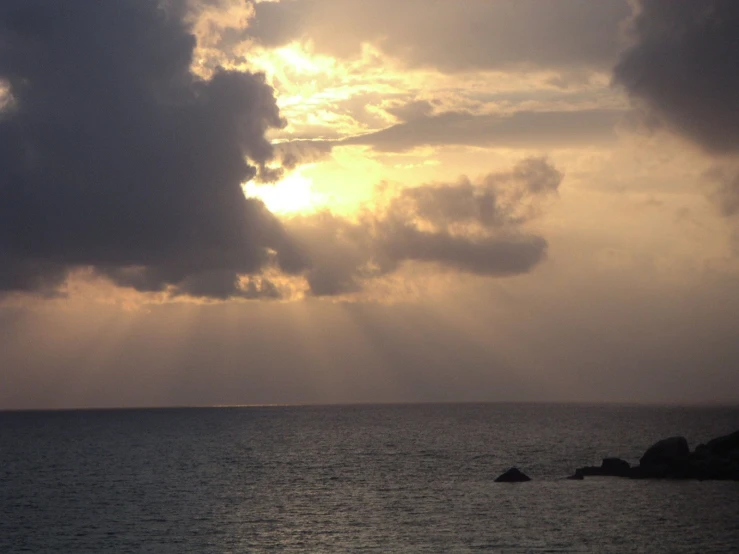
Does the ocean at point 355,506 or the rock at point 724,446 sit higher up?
the rock at point 724,446

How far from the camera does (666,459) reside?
96688 mm

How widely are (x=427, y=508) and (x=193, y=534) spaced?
76.6 ft

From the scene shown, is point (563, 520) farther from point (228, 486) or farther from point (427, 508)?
point (228, 486)

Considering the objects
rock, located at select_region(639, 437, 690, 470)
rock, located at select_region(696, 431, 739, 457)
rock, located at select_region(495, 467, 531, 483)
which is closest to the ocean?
rock, located at select_region(495, 467, 531, 483)

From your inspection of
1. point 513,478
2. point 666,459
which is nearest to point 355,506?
Answer: point 513,478

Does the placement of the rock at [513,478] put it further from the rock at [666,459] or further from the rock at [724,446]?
the rock at [724,446]

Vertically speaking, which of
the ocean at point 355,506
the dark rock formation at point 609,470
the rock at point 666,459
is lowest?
the ocean at point 355,506

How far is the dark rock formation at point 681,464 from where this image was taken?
304ft

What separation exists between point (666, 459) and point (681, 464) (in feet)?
7.02

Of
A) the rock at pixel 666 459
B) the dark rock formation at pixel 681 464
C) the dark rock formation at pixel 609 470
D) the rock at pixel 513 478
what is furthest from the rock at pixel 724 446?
the rock at pixel 513 478

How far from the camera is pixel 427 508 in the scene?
77562 millimetres

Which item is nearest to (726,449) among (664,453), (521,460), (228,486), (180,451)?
(664,453)

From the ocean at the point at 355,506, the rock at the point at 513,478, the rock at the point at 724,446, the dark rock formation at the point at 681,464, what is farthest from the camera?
the rock at the point at 724,446

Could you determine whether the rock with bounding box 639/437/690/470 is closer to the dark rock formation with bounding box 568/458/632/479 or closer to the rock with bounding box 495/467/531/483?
the dark rock formation with bounding box 568/458/632/479
